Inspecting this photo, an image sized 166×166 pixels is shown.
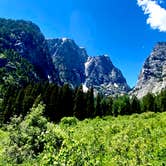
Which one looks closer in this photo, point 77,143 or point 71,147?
point 71,147

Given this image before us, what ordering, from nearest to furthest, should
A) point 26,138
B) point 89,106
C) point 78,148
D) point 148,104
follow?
point 78,148
point 26,138
point 89,106
point 148,104

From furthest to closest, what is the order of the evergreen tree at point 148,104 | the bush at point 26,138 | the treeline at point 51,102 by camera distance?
the evergreen tree at point 148,104, the treeline at point 51,102, the bush at point 26,138

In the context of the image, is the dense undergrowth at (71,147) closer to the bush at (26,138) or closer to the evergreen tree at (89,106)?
the bush at (26,138)

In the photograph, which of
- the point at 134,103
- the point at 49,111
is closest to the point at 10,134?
the point at 49,111

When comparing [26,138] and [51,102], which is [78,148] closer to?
[26,138]

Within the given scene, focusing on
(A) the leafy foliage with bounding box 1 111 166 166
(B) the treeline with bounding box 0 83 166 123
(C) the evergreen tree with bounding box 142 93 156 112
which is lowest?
(A) the leafy foliage with bounding box 1 111 166 166

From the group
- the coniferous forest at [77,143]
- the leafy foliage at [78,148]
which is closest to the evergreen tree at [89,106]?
the coniferous forest at [77,143]

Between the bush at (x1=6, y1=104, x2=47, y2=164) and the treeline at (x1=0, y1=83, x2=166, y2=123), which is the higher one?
the treeline at (x1=0, y1=83, x2=166, y2=123)

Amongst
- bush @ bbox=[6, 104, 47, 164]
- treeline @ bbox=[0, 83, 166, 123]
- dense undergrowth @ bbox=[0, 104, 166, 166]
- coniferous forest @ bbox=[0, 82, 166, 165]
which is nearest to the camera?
dense undergrowth @ bbox=[0, 104, 166, 166]

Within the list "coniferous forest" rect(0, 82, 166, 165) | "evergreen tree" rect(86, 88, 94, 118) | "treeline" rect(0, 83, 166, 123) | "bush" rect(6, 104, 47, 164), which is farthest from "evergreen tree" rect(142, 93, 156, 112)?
"bush" rect(6, 104, 47, 164)

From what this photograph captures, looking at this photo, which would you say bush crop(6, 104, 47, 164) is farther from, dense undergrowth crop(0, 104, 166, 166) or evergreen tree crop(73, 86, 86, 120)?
evergreen tree crop(73, 86, 86, 120)

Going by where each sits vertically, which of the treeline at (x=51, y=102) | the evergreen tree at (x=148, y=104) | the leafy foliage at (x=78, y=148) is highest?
the evergreen tree at (x=148, y=104)

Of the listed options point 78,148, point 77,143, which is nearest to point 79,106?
point 77,143

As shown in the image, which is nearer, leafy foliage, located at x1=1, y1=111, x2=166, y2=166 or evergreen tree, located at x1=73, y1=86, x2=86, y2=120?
leafy foliage, located at x1=1, y1=111, x2=166, y2=166
